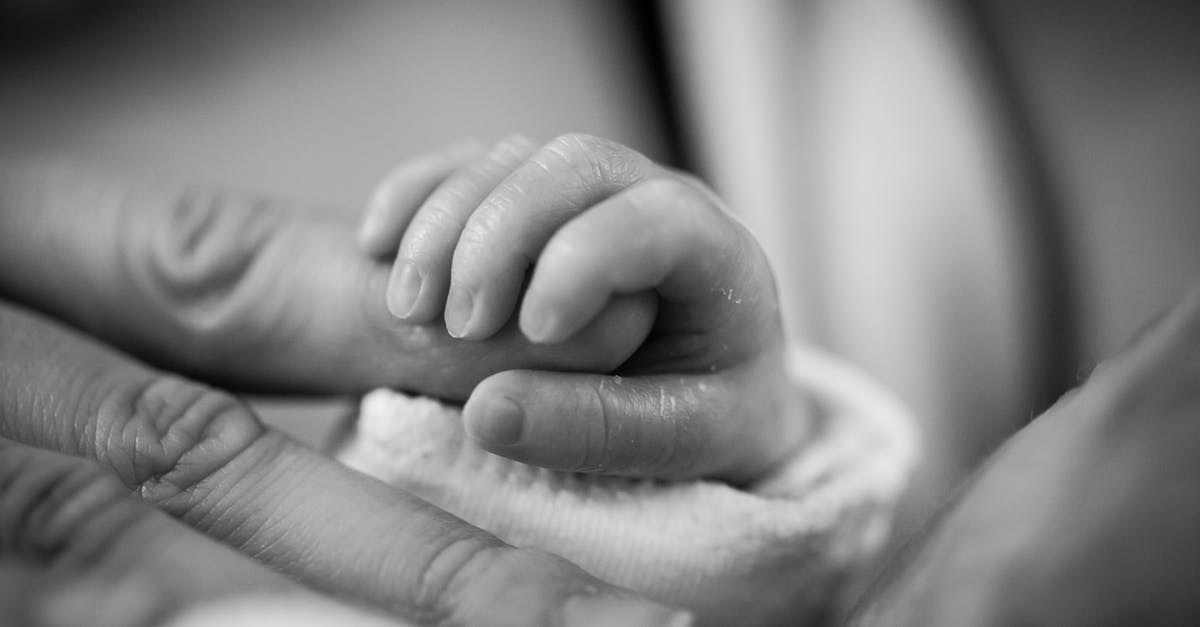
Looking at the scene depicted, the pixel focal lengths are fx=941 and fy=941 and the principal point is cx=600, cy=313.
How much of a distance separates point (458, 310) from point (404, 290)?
42 millimetres

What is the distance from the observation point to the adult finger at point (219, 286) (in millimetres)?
546

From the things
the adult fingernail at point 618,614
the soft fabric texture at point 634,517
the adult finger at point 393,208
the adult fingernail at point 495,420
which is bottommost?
the soft fabric texture at point 634,517

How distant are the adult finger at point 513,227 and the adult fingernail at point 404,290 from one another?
31mm

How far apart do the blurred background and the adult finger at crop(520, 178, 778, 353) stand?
382 mm

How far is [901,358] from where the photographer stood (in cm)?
96

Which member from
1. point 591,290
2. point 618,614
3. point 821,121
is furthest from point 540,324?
point 821,121

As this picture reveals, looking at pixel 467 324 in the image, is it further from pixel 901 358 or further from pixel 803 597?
pixel 901 358

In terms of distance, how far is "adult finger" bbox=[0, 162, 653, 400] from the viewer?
0.55 metres

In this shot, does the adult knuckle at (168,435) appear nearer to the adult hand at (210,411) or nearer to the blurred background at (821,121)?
the adult hand at (210,411)

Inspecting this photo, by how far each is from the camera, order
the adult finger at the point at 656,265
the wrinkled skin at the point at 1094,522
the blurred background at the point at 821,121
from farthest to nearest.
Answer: the blurred background at the point at 821,121 → the adult finger at the point at 656,265 → the wrinkled skin at the point at 1094,522

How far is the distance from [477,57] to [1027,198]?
63 cm

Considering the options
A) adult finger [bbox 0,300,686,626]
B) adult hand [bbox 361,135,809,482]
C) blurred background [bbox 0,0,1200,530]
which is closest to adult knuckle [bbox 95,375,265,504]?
adult finger [bbox 0,300,686,626]

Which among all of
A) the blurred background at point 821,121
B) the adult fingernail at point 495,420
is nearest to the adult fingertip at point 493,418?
the adult fingernail at point 495,420

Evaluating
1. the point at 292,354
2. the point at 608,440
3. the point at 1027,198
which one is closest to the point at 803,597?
the point at 608,440
